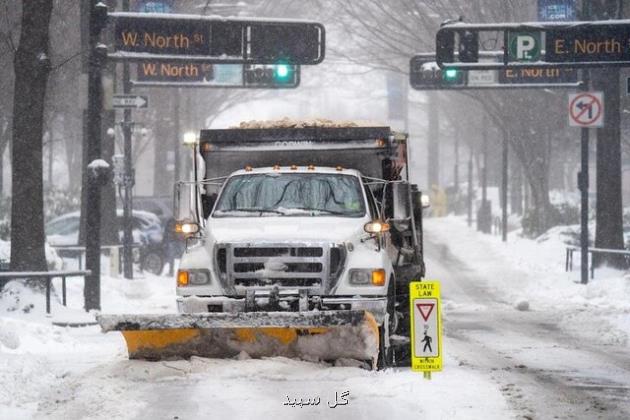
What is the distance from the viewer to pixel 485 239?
49.4 m

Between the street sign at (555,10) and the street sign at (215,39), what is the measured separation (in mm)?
9500

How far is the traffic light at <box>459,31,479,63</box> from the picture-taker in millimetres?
24000

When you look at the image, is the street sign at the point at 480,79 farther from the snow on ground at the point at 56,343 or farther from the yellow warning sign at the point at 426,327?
the yellow warning sign at the point at 426,327

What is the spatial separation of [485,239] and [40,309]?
3103cm

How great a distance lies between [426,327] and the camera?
12305 millimetres

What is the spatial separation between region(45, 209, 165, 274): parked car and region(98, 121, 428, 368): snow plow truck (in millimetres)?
16703

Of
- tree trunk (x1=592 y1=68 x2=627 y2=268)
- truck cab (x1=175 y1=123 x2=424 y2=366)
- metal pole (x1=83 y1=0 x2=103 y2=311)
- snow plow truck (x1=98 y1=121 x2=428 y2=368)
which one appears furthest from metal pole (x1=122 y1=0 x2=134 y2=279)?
snow plow truck (x1=98 y1=121 x2=428 y2=368)

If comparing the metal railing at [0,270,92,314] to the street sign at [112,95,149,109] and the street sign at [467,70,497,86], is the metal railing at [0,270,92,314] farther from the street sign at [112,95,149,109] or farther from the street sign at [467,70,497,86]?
the street sign at [467,70,497,86]

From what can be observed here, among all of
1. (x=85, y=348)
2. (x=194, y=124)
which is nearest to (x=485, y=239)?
(x=194, y=124)

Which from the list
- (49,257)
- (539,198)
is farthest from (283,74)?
(539,198)

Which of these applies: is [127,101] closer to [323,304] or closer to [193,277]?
[193,277]

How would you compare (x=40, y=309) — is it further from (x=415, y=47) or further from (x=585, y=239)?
(x=415, y=47)

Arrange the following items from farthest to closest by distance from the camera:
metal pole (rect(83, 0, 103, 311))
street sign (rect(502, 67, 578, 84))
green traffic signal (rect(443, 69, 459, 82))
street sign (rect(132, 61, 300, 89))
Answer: green traffic signal (rect(443, 69, 459, 82)), street sign (rect(502, 67, 578, 84)), street sign (rect(132, 61, 300, 89)), metal pole (rect(83, 0, 103, 311))

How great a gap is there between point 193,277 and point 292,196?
157cm
